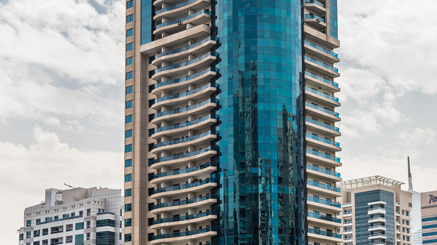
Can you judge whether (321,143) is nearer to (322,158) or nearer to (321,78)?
(322,158)

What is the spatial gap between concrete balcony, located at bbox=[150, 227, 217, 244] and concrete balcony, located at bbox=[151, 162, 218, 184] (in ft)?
29.6

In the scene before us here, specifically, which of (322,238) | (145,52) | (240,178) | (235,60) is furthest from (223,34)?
(322,238)

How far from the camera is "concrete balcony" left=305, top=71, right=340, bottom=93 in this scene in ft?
389

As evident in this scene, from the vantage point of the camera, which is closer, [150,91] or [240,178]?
[240,178]

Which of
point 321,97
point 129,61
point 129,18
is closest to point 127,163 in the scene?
point 129,61

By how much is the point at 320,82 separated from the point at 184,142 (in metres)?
26.3

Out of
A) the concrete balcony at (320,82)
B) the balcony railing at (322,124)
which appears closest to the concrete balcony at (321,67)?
the concrete balcony at (320,82)

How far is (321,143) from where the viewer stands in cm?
11769

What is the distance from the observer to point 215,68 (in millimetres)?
114875

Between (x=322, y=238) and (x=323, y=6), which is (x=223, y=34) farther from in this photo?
(x=322, y=238)

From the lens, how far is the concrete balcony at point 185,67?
11488 cm

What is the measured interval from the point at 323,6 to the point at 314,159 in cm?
2943

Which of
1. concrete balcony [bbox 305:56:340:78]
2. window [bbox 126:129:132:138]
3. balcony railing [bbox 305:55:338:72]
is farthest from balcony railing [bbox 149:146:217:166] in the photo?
balcony railing [bbox 305:55:338:72]

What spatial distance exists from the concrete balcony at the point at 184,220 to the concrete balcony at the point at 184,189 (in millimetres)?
3930
